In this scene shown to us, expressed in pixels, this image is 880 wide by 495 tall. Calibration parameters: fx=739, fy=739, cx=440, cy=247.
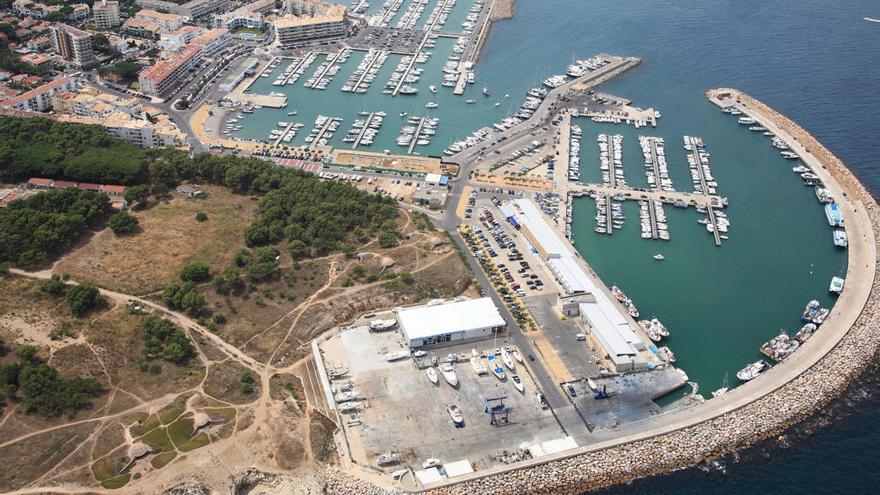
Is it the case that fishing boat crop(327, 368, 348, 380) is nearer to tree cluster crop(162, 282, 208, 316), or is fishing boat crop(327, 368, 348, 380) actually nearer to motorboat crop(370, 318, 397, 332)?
motorboat crop(370, 318, 397, 332)

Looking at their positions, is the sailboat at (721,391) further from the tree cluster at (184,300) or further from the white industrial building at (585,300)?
the tree cluster at (184,300)

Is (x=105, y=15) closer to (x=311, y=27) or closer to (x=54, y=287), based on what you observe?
(x=311, y=27)

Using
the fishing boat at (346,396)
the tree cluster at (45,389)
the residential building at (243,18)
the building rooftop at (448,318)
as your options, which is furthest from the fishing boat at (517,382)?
the residential building at (243,18)

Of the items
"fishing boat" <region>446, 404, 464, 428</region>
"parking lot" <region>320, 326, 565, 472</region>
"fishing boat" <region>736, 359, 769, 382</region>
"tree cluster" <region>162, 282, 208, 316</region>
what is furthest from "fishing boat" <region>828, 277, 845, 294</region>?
"tree cluster" <region>162, 282, 208, 316</region>

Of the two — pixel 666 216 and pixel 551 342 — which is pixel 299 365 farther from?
pixel 666 216

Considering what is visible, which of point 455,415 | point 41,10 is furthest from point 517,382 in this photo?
point 41,10

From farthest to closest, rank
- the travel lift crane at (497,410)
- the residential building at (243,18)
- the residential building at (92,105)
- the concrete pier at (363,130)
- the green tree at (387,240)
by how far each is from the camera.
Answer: the residential building at (243,18) < the residential building at (92,105) < the concrete pier at (363,130) < the green tree at (387,240) < the travel lift crane at (497,410)

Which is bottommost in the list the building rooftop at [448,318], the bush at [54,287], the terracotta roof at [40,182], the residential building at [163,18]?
the terracotta roof at [40,182]
